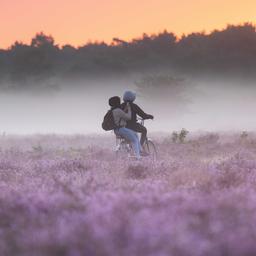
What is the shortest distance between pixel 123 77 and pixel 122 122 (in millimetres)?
58723

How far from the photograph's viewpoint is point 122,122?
45.7ft

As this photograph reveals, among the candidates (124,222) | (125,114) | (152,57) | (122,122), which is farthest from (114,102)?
(152,57)

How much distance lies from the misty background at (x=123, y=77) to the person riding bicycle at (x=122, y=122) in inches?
1669

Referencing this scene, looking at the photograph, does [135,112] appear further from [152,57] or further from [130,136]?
[152,57]

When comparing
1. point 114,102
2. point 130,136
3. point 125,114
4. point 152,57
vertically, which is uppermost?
point 152,57

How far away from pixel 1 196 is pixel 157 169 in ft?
15.3

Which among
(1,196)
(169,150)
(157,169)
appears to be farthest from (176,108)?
(1,196)

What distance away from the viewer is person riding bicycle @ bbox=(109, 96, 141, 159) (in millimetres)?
13774

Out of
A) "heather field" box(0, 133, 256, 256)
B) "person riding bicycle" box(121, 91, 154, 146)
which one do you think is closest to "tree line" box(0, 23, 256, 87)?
"person riding bicycle" box(121, 91, 154, 146)

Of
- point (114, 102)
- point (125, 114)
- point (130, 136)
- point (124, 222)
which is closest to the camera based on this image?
point (124, 222)

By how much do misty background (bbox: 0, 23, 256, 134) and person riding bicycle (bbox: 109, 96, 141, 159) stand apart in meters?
42.4

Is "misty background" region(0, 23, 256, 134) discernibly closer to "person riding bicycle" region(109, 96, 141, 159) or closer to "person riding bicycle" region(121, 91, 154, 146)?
"person riding bicycle" region(121, 91, 154, 146)

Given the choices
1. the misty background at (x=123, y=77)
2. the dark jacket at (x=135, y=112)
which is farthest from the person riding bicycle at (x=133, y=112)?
the misty background at (x=123, y=77)

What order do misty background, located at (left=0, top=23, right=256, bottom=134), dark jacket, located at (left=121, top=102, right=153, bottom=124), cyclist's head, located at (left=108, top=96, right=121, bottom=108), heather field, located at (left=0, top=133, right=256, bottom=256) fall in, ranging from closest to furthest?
heather field, located at (left=0, top=133, right=256, bottom=256) → cyclist's head, located at (left=108, top=96, right=121, bottom=108) → dark jacket, located at (left=121, top=102, right=153, bottom=124) → misty background, located at (left=0, top=23, right=256, bottom=134)
